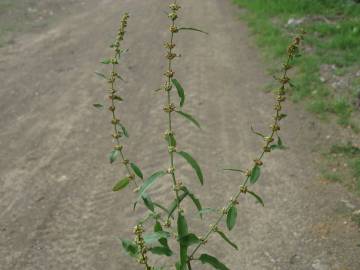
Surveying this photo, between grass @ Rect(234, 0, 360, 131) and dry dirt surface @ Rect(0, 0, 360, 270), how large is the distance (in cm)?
38

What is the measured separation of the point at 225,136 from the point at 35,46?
6.04 meters

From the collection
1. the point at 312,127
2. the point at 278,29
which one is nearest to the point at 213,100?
the point at 312,127

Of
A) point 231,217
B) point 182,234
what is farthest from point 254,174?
point 182,234

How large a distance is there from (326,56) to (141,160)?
4.41 metres

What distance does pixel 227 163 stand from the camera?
669 centimetres

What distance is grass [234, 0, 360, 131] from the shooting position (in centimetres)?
810

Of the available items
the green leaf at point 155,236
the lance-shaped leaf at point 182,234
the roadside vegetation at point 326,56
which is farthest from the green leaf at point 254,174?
the roadside vegetation at point 326,56

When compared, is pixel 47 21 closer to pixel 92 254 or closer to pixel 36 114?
pixel 36 114

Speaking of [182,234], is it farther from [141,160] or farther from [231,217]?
[141,160]

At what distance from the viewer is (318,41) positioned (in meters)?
10.1

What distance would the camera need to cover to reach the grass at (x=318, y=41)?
8102mm

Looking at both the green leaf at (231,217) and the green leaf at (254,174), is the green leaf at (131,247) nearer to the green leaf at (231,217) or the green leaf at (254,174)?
the green leaf at (231,217)

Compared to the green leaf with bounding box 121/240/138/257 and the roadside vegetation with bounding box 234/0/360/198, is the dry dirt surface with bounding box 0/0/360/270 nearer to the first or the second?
the roadside vegetation with bounding box 234/0/360/198

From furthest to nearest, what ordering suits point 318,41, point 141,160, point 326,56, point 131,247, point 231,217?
point 318,41 < point 326,56 < point 141,160 < point 231,217 < point 131,247
